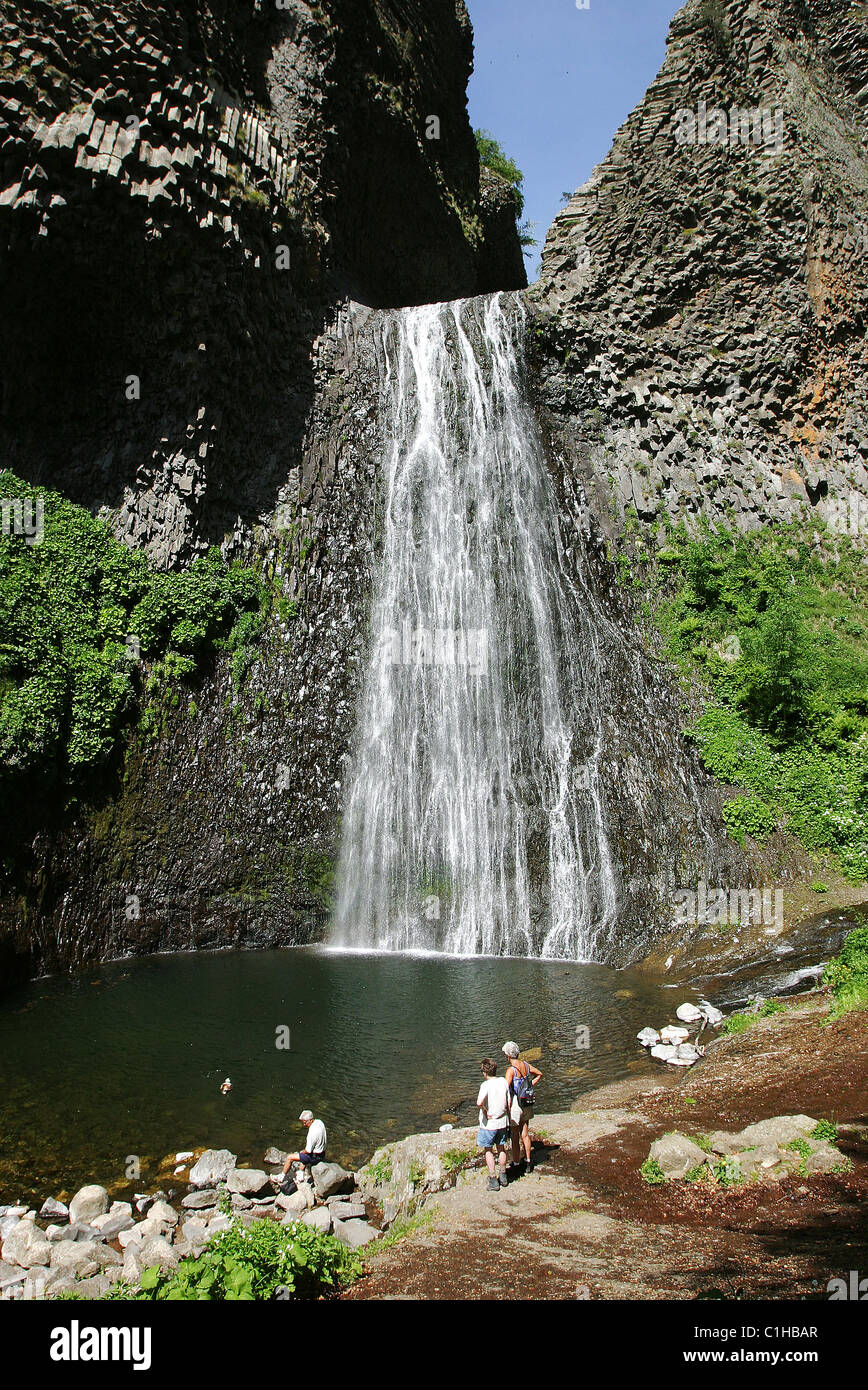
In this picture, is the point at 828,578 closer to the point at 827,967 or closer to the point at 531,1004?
the point at 827,967

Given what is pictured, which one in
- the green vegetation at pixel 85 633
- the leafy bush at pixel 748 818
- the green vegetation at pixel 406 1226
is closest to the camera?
the green vegetation at pixel 406 1226

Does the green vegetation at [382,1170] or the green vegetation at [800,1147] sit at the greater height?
the green vegetation at [800,1147]

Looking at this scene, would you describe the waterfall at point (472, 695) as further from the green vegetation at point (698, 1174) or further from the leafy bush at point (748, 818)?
the green vegetation at point (698, 1174)

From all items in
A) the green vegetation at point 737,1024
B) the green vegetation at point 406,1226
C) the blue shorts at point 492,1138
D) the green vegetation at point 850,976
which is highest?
the green vegetation at point 850,976

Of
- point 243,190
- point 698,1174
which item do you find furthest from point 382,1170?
point 243,190

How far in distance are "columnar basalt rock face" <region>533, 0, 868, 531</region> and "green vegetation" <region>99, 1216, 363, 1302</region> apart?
55.9 feet

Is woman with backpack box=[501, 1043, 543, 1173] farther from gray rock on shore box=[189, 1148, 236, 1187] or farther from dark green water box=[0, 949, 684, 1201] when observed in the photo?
gray rock on shore box=[189, 1148, 236, 1187]

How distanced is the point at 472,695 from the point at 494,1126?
1134 cm

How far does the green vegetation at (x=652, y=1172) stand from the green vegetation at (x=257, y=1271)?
2140 millimetres

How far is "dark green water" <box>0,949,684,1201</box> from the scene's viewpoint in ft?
24.4

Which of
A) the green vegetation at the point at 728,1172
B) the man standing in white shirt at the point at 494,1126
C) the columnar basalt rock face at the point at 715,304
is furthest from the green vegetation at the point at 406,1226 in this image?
the columnar basalt rock face at the point at 715,304

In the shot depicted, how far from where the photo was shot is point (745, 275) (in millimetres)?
19984

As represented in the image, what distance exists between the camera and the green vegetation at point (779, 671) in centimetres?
1412

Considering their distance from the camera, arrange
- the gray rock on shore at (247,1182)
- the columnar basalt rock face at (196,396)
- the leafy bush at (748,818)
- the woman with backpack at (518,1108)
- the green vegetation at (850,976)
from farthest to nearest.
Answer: the columnar basalt rock face at (196,396) < the leafy bush at (748,818) < the green vegetation at (850,976) < the gray rock on shore at (247,1182) < the woman with backpack at (518,1108)
